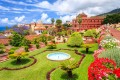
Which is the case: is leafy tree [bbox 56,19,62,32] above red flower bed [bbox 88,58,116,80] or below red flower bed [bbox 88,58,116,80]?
above

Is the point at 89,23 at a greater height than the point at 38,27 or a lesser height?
greater

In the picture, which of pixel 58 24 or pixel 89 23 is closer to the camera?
pixel 58 24

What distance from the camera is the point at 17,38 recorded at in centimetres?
4353

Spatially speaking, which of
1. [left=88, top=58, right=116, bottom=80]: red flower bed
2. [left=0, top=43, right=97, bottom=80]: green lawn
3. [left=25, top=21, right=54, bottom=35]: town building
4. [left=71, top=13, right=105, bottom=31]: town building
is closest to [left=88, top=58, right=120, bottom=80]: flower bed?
[left=88, top=58, right=116, bottom=80]: red flower bed

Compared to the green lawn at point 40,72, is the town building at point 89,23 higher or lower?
higher

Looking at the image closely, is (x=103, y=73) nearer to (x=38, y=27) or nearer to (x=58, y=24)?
(x=58, y=24)

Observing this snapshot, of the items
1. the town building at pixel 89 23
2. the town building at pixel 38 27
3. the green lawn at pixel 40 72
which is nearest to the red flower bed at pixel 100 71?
the green lawn at pixel 40 72

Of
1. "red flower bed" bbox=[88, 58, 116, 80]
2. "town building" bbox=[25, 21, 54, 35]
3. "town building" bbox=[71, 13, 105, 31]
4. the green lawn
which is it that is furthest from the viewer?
"town building" bbox=[25, 21, 54, 35]

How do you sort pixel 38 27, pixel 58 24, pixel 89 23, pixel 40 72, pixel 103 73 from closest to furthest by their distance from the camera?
1. pixel 103 73
2. pixel 40 72
3. pixel 58 24
4. pixel 89 23
5. pixel 38 27

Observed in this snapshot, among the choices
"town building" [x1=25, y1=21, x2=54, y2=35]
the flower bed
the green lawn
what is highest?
"town building" [x1=25, y1=21, x2=54, y2=35]

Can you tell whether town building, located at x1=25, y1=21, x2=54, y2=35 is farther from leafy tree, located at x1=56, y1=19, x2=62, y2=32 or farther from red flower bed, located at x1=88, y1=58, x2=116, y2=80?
red flower bed, located at x1=88, y1=58, x2=116, y2=80

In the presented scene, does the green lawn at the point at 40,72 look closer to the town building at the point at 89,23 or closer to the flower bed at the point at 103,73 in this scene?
the flower bed at the point at 103,73

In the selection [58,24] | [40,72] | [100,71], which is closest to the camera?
[100,71]

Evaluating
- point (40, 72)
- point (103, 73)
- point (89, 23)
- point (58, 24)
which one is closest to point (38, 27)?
point (58, 24)
